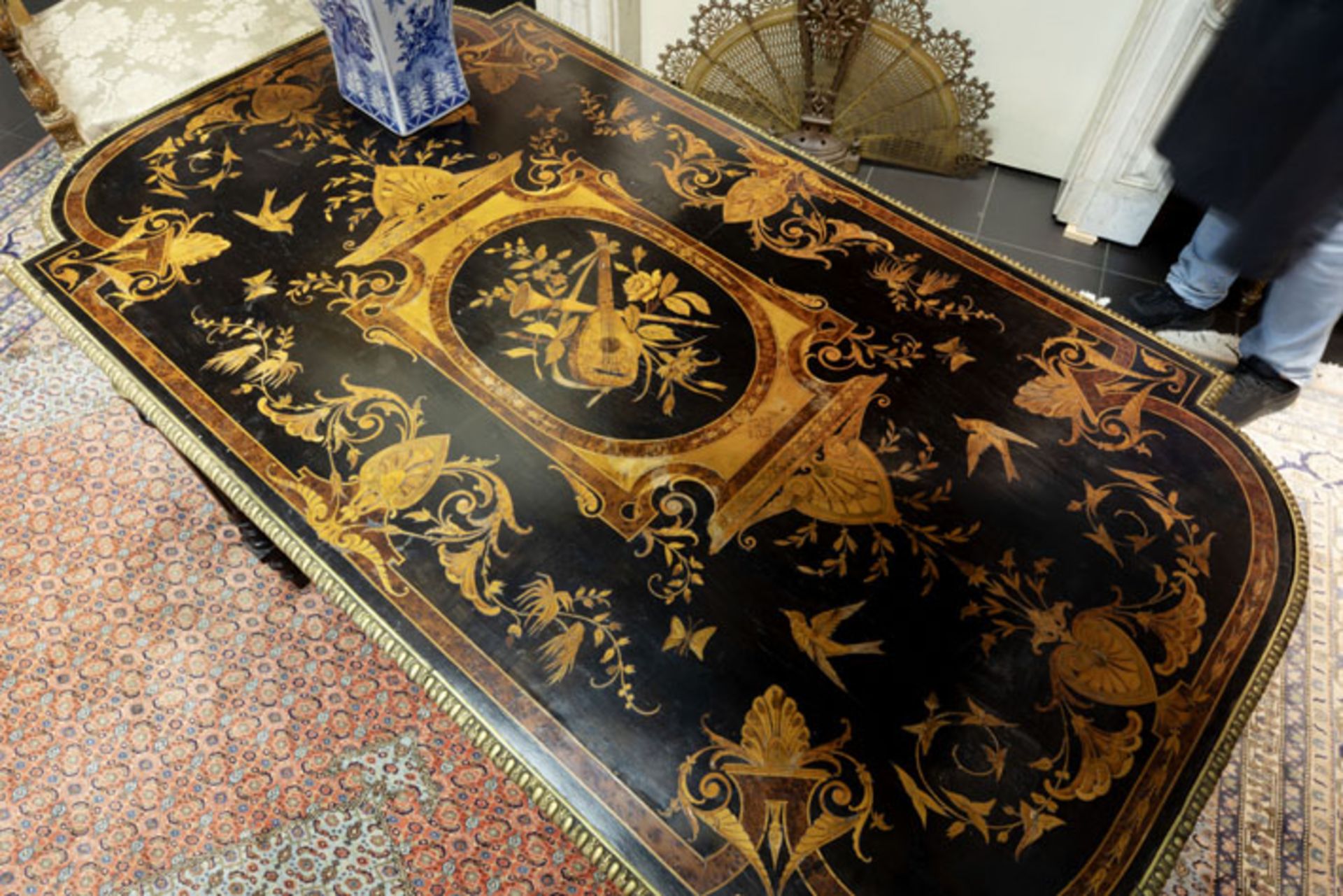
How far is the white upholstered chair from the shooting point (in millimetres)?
2031

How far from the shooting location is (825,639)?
3.63 feet

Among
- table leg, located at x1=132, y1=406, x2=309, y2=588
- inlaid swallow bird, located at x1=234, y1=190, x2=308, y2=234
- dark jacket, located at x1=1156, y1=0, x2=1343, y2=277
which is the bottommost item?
table leg, located at x1=132, y1=406, x2=309, y2=588

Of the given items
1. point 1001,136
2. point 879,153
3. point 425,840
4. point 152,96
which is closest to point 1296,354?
point 1001,136

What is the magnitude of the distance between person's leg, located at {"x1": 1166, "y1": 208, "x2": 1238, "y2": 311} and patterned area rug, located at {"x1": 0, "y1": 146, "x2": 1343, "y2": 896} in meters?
0.65

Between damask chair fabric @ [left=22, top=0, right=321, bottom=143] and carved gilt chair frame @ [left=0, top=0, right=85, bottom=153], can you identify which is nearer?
carved gilt chair frame @ [left=0, top=0, right=85, bottom=153]

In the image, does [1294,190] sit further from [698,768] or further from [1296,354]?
[1296,354]

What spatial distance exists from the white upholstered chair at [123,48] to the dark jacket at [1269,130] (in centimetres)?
200

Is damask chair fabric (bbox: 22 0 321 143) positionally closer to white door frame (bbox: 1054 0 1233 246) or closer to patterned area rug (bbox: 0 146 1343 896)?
patterned area rug (bbox: 0 146 1343 896)

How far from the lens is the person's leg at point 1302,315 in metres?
2.00

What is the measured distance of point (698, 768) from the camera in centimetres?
102

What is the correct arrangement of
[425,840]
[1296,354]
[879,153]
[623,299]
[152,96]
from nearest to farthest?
[623,299] < [425,840] < [152,96] < [1296,354] < [879,153]

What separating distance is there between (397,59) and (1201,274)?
2.29 meters

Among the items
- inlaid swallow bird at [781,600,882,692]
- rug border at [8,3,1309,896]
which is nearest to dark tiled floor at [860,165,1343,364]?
rug border at [8,3,1309,896]

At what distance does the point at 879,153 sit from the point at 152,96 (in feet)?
7.20
